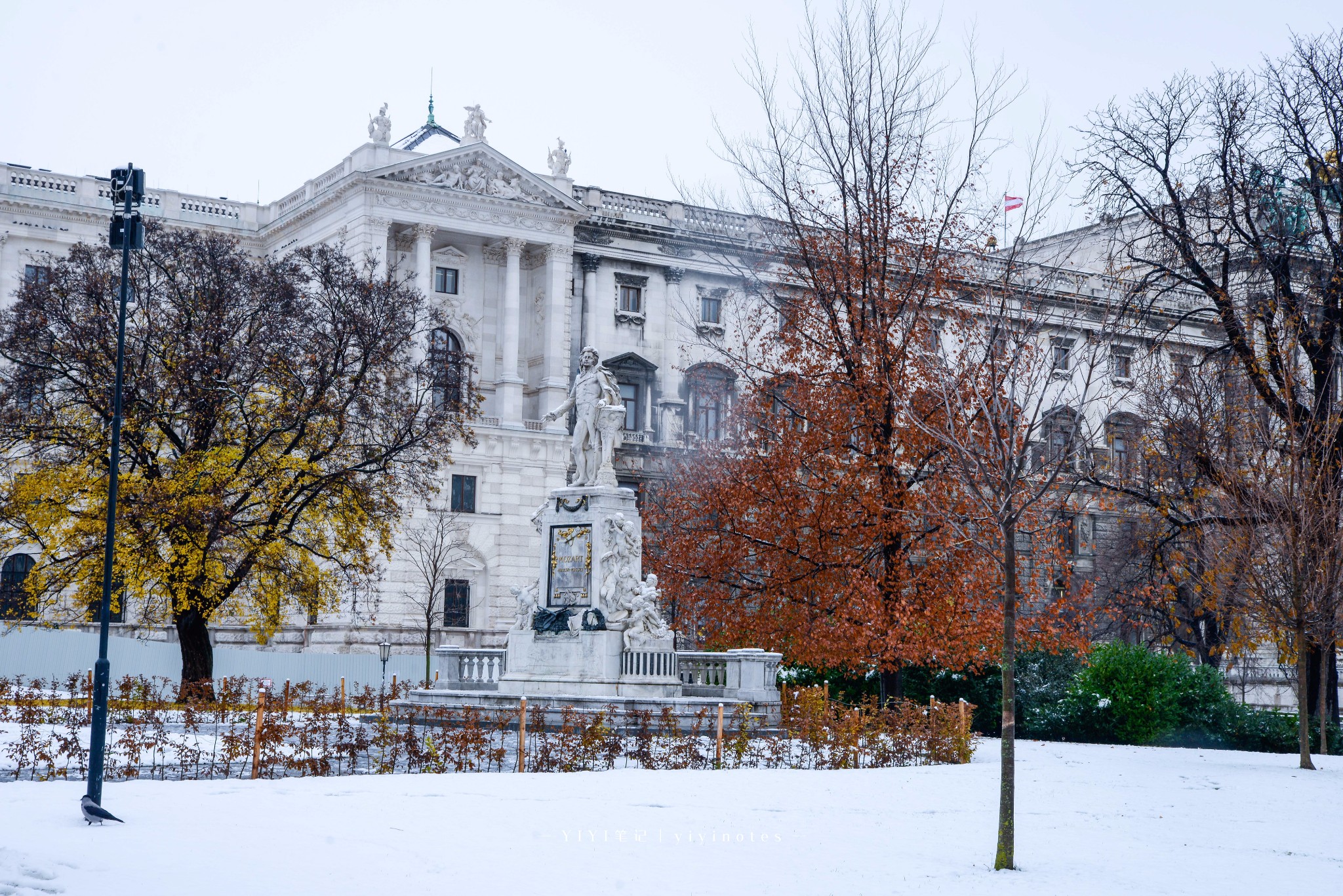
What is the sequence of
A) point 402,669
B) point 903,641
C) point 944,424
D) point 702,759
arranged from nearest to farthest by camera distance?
point 702,759
point 944,424
point 903,641
point 402,669

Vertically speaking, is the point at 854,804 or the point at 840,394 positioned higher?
the point at 840,394

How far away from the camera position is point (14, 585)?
5094 cm

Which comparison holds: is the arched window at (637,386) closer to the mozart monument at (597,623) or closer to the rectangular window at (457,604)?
the rectangular window at (457,604)

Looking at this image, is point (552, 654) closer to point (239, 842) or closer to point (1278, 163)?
point (239, 842)

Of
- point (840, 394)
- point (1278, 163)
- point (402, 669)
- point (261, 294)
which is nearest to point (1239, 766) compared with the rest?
point (840, 394)

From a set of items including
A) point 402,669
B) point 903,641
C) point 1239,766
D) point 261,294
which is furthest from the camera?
point 402,669

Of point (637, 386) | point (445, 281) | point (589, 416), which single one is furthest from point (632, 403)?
point (589, 416)

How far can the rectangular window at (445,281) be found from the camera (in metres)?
61.2

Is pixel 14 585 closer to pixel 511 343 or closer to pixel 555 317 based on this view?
pixel 511 343

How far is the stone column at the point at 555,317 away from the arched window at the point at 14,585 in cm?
2152

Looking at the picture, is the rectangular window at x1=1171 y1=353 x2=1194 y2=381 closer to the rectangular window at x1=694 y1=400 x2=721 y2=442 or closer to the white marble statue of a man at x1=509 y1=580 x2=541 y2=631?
the white marble statue of a man at x1=509 y1=580 x2=541 y2=631

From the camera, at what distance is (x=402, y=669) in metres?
51.9

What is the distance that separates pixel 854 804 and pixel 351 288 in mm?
27922

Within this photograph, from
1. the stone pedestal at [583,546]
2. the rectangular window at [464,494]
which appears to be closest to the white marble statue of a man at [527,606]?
the stone pedestal at [583,546]
